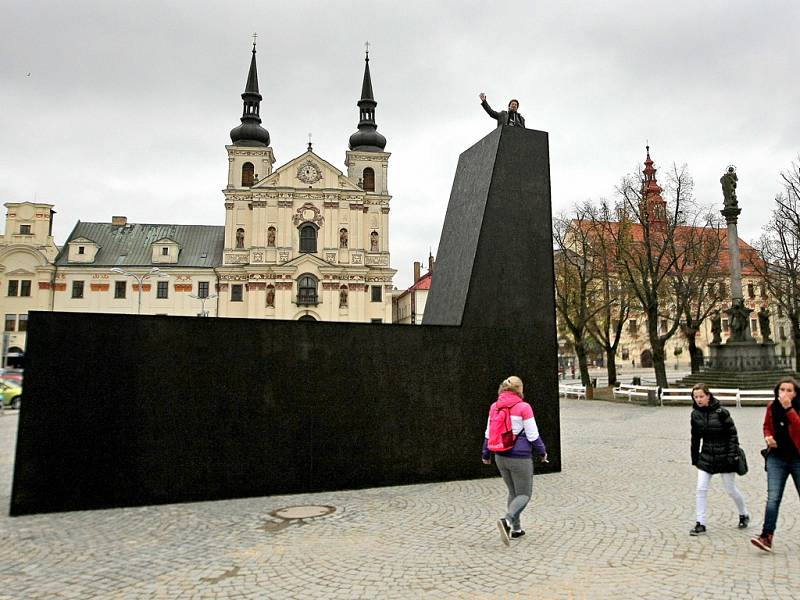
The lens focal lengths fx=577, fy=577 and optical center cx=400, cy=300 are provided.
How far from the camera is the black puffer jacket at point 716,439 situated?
19.4ft

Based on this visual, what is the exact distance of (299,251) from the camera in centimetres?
6178

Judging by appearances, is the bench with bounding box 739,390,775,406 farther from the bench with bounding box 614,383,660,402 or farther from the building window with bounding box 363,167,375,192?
the building window with bounding box 363,167,375,192

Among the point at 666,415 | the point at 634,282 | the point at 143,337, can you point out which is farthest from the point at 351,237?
the point at 143,337

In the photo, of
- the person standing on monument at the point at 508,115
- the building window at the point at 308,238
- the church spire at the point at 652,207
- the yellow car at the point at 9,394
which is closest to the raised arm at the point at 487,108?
the person standing on monument at the point at 508,115

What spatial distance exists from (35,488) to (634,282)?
85.0ft

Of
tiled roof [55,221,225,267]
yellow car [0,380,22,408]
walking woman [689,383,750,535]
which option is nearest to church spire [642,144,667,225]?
walking woman [689,383,750,535]

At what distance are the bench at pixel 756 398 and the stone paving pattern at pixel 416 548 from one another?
50.8 feet

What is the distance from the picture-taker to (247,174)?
63.4 meters

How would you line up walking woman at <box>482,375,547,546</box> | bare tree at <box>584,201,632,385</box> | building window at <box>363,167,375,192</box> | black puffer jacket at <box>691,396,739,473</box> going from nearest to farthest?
1. walking woman at <box>482,375,547,546</box>
2. black puffer jacket at <box>691,396,739,473</box>
3. bare tree at <box>584,201,632,385</box>
4. building window at <box>363,167,375,192</box>

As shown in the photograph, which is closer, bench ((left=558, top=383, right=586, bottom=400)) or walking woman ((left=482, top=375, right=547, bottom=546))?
walking woman ((left=482, top=375, right=547, bottom=546))

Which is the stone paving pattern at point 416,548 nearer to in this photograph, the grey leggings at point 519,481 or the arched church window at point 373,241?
the grey leggings at point 519,481

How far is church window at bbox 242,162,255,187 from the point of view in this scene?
63.2 meters

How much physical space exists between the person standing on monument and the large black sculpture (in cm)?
24

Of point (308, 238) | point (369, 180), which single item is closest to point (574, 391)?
point (308, 238)
